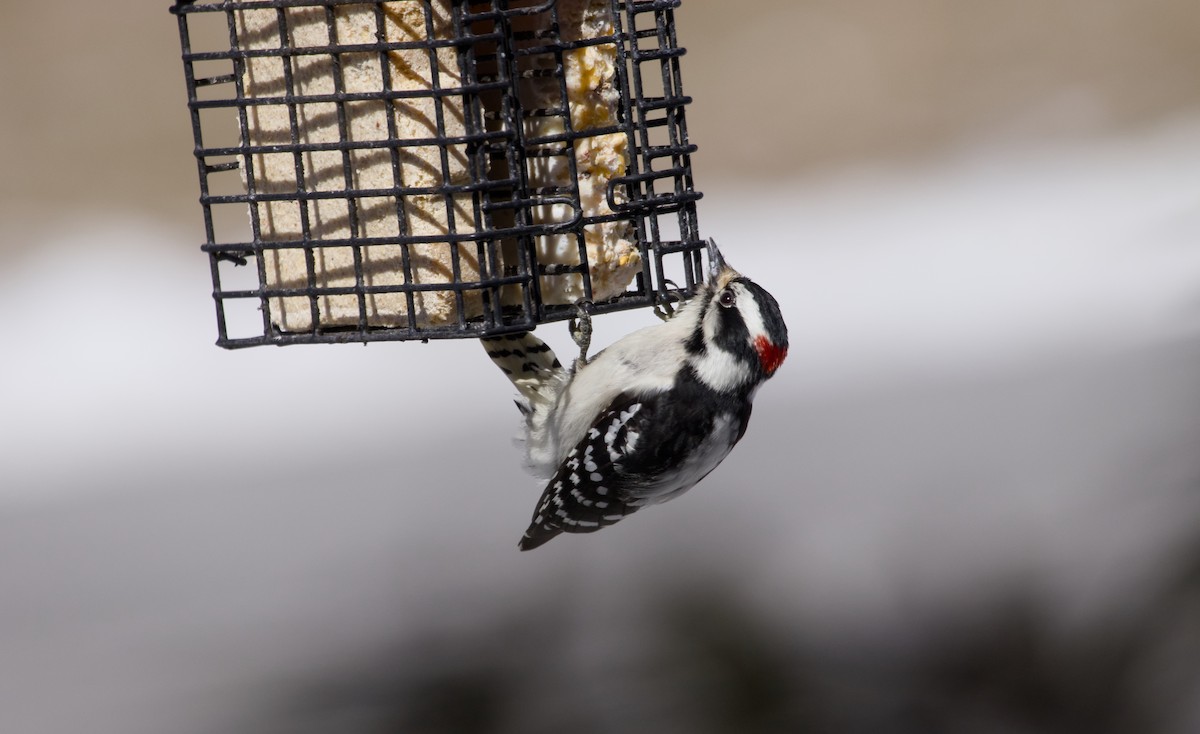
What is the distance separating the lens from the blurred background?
4625 millimetres

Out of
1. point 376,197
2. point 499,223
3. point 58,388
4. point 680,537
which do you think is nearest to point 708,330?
point 499,223

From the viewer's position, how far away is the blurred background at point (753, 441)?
4.62 metres

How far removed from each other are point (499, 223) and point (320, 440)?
12.0ft

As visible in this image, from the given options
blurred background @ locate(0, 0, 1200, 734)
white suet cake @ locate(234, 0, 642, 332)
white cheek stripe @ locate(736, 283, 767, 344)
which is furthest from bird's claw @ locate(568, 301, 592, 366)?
blurred background @ locate(0, 0, 1200, 734)

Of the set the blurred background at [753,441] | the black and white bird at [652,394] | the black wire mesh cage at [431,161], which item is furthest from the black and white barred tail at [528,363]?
the blurred background at [753,441]

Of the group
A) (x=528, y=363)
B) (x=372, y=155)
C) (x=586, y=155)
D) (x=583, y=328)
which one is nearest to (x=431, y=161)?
(x=372, y=155)

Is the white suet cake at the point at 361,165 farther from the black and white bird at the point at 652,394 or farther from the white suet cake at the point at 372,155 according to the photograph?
the black and white bird at the point at 652,394

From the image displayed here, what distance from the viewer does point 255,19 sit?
113 inches

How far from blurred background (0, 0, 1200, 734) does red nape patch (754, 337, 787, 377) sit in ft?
4.67

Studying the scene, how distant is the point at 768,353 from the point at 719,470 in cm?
227

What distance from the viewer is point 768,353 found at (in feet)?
11.1

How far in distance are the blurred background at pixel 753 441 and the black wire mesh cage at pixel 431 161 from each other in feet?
6.00

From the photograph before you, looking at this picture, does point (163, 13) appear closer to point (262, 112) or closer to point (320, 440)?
point (320, 440)

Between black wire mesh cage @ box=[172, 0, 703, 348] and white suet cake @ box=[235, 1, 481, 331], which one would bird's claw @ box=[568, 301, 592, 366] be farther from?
white suet cake @ box=[235, 1, 481, 331]
